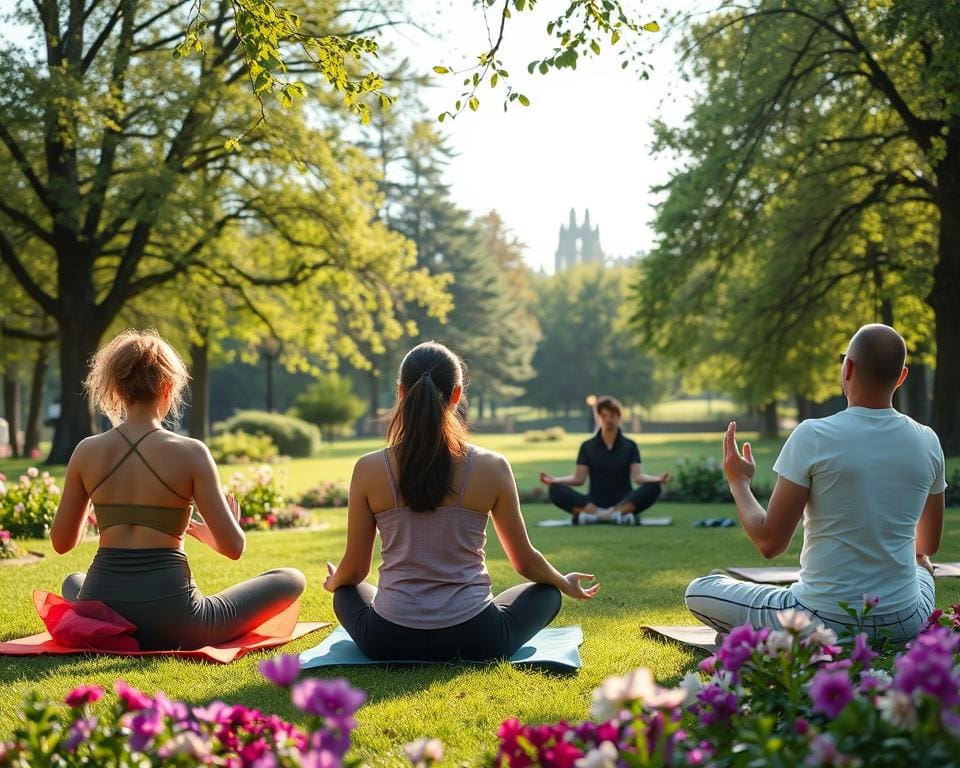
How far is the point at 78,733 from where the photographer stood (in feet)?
8.24

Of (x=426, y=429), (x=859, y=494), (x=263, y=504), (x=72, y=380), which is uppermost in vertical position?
(x=72, y=380)

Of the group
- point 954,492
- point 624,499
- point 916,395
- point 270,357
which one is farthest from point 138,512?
point 270,357

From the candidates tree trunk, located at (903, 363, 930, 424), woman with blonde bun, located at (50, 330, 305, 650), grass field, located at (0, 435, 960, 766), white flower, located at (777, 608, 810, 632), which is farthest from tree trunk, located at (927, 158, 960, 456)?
white flower, located at (777, 608, 810, 632)

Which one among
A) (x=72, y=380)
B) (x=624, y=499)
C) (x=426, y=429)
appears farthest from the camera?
(x=72, y=380)

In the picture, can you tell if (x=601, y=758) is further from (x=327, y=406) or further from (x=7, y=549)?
(x=327, y=406)

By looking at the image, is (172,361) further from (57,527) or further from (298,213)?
(298,213)

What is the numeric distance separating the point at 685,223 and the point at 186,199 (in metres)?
9.73

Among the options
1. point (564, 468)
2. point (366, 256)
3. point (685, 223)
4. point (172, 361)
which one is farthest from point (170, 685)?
point (564, 468)

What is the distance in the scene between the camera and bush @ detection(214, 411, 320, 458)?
114ft

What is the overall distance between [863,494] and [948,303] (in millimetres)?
16064

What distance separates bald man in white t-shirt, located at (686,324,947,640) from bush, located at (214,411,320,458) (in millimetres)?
30810

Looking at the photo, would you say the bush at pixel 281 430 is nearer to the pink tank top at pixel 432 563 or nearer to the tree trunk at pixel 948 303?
the tree trunk at pixel 948 303

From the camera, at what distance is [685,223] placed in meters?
18.6

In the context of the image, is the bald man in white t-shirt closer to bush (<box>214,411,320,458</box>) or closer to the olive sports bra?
the olive sports bra
